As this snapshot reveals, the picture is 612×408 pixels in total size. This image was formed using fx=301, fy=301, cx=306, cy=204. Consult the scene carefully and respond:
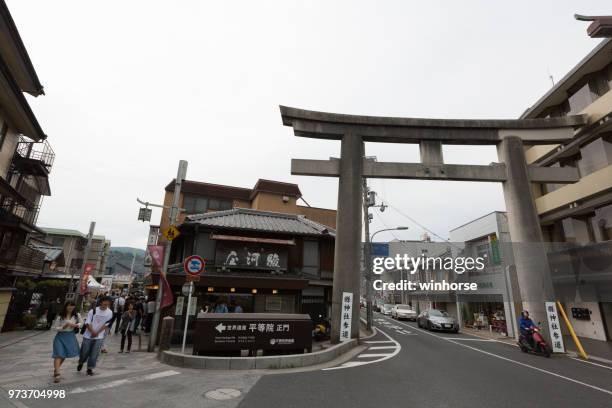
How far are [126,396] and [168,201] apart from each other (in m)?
23.1

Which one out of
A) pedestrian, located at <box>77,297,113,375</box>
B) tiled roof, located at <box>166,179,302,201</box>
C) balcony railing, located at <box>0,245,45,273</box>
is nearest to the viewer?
pedestrian, located at <box>77,297,113,375</box>

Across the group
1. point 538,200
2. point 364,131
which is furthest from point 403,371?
point 538,200

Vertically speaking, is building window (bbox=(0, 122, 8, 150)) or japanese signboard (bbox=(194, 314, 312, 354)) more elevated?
building window (bbox=(0, 122, 8, 150))

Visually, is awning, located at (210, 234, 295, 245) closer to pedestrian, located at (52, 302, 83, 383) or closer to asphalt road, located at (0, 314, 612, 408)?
asphalt road, located at (0, 314, 612, 408)

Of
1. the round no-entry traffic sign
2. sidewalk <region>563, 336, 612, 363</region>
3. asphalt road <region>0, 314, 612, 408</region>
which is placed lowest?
sidewalk <region>563, 336, 612, 363</region>

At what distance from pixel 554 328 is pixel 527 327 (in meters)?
1.11

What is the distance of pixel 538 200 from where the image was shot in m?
22.0

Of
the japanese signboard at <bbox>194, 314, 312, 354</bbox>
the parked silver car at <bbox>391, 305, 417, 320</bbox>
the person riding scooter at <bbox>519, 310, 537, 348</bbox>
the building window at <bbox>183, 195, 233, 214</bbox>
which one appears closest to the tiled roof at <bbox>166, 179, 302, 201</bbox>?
the building window at <bbox>183, 195, 233, 214</bbox>

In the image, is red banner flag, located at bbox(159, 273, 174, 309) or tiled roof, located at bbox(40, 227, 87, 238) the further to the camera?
tiled roof, located at bbox(40, 227, 87, 238)

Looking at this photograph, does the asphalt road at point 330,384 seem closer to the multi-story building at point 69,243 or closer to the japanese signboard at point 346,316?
the japanese signboard at point 346,316

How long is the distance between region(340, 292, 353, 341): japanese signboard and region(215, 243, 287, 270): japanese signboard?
5220 mm

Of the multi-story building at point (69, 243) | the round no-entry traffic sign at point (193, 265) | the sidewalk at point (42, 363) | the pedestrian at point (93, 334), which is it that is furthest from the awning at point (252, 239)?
the multi-story building at point (69, 243)

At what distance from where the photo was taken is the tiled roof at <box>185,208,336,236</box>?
17938 millimetres

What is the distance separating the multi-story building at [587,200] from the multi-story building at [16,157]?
1122 inches
